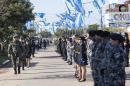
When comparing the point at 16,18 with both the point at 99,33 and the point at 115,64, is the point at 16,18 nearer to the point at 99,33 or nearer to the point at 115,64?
the point at 99,33

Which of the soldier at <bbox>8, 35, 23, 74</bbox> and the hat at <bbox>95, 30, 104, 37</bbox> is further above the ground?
the hat at <bbox>95, 30, 104, 37</bbox>

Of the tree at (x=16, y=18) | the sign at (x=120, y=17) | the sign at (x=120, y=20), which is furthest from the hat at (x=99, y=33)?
the sign at (x=120, y=17)

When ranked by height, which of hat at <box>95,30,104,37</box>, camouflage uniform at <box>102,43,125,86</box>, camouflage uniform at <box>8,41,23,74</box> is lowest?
camouflage uniform at <box>8,41,23,74</box>

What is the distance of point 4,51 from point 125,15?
2688cm


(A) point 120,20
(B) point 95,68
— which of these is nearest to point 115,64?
(B) point 95,68

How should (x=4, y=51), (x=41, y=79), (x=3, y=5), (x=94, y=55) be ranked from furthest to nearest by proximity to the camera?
(x=4, y=51), (x=3, y=5), (x=41, y=79), (x=94, y=55)

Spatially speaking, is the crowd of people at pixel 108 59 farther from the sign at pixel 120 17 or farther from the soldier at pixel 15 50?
the sign at pixel 120 17

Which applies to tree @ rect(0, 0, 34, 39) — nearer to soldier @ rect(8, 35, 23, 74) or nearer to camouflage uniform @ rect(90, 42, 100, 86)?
soldier @ rect(8, 35, 23, 74)

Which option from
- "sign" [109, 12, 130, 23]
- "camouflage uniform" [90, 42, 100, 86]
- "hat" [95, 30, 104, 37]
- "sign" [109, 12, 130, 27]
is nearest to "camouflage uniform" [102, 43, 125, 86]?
"camouflage uniform" [90, 42, 100, 86]

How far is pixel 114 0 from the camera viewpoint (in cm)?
8994

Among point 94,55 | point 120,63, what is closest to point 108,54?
point 120,63

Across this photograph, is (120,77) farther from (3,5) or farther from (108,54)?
(3,5)

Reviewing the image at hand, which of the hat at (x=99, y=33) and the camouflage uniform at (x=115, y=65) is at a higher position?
the hat at (x=99, y=33)

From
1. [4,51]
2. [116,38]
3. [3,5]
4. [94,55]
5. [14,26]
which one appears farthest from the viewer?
[4,51]
